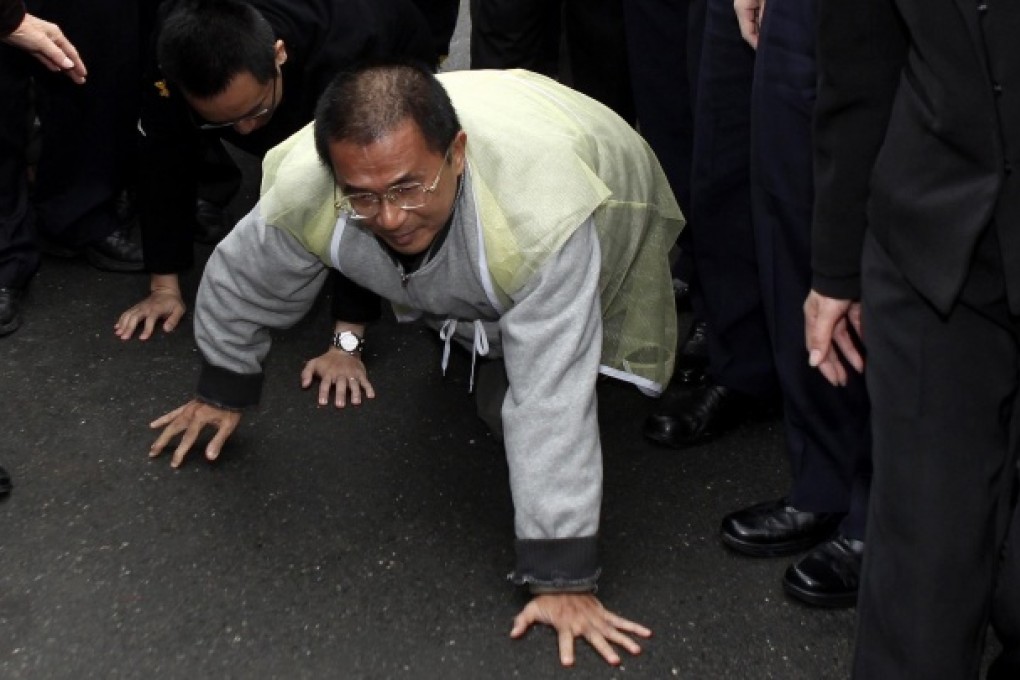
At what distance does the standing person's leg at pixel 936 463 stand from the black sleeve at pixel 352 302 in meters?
1.40

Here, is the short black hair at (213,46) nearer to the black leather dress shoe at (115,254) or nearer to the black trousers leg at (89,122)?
the black trousers leg at (89,122)

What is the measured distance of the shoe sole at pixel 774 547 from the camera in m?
2.43

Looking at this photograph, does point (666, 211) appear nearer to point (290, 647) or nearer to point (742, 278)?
point (742, 278)

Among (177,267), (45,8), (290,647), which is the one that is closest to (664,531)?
(290,647)

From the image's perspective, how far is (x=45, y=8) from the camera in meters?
3.20

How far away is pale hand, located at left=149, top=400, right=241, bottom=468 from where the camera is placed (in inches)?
105

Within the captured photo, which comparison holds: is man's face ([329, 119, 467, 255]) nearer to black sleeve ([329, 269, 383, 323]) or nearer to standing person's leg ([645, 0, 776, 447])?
standing person's leg ([645, 0, 776, 447])

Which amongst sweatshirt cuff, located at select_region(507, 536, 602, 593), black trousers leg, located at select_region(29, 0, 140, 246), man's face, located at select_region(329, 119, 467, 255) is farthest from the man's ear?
black trousers leg, located at select_region(29, 0, 140, 246)

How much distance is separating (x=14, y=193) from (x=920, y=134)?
228 centimetres

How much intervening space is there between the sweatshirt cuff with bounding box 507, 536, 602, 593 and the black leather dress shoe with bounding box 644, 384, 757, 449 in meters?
0.59

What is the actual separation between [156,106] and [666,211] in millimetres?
1080

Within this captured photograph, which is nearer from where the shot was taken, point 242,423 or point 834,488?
point 834,488

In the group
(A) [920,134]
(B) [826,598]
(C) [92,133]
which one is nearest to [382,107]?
(A) [920,134]

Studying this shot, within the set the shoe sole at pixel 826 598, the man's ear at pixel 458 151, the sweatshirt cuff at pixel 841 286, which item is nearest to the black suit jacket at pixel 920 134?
→ the sweatshirt cuff at pixel 841 286
